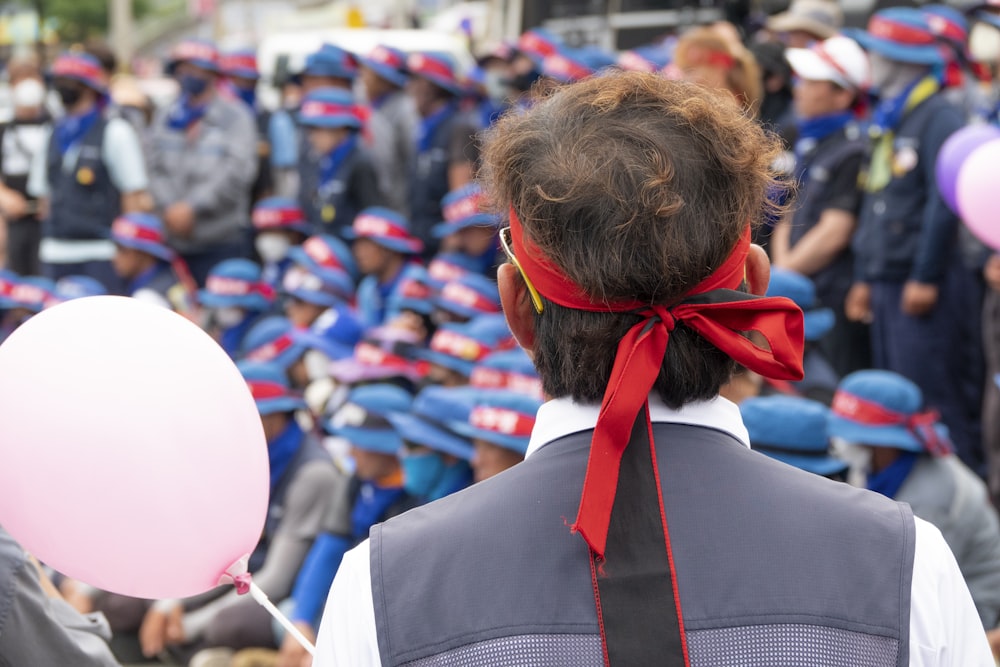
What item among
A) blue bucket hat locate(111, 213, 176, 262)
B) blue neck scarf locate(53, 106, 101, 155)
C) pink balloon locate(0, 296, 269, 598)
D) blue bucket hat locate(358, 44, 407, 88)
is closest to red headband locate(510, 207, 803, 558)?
pink balloon locate(0, 296, 269, 598)

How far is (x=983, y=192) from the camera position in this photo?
11.8ft

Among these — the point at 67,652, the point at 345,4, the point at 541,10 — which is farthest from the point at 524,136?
the point at 345,4

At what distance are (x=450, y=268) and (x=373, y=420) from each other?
74.3 inches

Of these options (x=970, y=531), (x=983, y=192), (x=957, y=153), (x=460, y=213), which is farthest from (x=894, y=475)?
(x=460, y=213)

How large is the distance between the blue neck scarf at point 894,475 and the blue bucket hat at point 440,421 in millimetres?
1285

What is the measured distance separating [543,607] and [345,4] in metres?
18.6

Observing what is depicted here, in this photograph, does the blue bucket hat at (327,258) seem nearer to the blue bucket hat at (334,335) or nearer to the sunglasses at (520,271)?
the blue bucket hat at (334,335)

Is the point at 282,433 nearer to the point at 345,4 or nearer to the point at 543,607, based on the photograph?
the point at 543,607

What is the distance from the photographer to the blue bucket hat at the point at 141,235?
7812mm

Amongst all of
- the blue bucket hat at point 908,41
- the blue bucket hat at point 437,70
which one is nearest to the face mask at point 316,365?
the blue bucket hat at point 437,70

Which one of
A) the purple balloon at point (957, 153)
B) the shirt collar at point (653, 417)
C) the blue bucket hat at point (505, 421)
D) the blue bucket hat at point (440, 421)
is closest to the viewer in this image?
the shirt collar at point (653, 417)

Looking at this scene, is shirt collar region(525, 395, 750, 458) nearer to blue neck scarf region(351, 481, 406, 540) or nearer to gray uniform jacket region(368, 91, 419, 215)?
blue neck scarf region(351, 481, 406, 540)

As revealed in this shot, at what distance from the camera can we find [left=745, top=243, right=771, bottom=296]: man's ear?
1.58 m

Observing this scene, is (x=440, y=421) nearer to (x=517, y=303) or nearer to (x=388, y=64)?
(x=517, y=303)
